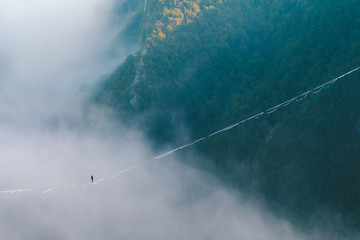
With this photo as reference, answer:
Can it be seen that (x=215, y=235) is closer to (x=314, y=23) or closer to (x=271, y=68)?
(x=271, y=68)

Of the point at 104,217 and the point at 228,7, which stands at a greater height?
the point at 228,7

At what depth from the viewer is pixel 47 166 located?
194ft

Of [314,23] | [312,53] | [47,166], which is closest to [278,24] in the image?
[314,23]

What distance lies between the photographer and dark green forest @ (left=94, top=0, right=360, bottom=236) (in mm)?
40125

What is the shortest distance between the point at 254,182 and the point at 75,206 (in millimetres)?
21021

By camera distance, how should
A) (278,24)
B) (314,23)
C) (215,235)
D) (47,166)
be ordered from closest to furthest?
1. (215,235)
2. (314,23)
3. (278,24)
4. (47,166)

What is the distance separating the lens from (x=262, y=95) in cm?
4728

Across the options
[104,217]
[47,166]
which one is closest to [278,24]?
[104,217]

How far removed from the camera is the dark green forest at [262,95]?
132 feet

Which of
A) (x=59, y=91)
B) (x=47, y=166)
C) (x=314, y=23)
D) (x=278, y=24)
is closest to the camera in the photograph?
(x=314, y=23)

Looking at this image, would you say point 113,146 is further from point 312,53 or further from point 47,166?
point 312,53

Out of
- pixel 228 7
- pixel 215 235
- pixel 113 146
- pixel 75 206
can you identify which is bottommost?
pixel 215 235

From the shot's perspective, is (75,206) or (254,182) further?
(75,206)

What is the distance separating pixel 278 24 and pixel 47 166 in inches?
1355
